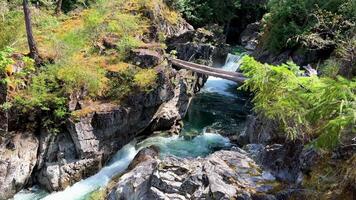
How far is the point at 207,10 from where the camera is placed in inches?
1242

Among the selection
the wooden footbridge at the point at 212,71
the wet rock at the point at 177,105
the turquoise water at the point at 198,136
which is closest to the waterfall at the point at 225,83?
the turquoise water at the point at 198,136

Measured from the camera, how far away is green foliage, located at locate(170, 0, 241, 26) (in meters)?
30.2

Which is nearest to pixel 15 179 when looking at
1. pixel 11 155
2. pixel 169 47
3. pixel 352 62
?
pixel 11 155

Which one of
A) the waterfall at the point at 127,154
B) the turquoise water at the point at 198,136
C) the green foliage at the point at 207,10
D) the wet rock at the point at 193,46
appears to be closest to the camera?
the waterfall at the point at 127,154

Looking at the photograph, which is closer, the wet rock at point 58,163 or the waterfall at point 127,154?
the waterfall at point 127,154

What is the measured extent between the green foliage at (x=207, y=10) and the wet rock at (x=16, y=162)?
16743 millimetres

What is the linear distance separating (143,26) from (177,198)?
43.7 ft

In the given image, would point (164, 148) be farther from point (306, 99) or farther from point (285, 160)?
point (306, 99)

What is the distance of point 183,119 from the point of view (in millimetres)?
22375

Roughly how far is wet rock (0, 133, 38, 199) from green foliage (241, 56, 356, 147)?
876cm

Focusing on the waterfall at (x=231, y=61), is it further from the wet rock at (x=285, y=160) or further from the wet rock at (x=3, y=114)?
the wet rock at (x=285, y=160)

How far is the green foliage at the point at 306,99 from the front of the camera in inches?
269

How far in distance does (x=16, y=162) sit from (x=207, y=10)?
71.4 feet

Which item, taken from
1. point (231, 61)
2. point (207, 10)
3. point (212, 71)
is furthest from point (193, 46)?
point (207, 10)
